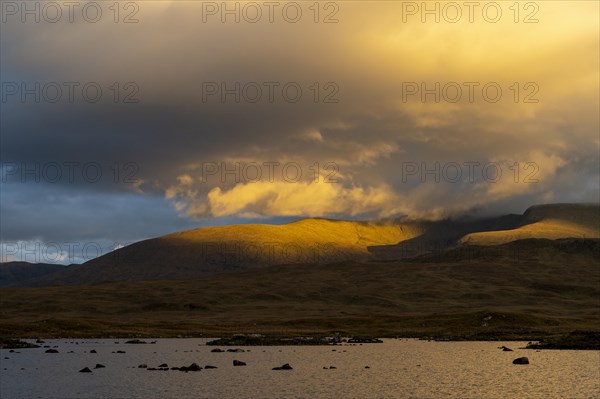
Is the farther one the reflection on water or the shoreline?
the shoreline

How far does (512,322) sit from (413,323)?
23.9 m

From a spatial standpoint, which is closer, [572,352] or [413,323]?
[572,352]

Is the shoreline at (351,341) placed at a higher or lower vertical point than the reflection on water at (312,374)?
lower

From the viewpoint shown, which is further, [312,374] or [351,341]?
[351,341]

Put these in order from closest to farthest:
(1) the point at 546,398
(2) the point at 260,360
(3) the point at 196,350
Result: (1) the point at 546,398 < (2) the point at 260,360 < (3) the point at 196,350

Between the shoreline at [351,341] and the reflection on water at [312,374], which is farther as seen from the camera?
the shoreline at [351,341]

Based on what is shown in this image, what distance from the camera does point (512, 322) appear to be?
150500mm

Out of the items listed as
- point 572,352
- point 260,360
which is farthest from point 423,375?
point 572,352

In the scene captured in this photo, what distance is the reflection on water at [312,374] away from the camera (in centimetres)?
5753

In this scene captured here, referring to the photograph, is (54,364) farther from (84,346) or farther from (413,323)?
(413,323)

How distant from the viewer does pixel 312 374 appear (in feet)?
230

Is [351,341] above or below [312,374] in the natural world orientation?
below

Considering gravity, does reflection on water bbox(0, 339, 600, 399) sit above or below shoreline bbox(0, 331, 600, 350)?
above

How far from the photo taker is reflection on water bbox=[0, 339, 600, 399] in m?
57.5
